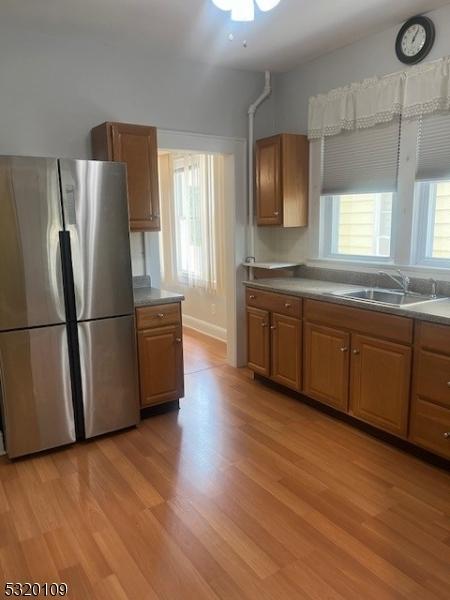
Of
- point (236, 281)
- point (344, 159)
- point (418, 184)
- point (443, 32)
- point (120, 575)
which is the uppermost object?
point (443, 32)

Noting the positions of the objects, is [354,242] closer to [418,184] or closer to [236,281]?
[418,184]

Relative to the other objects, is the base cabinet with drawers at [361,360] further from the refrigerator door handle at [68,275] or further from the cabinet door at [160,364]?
the refrigerator door handle at [68,275]

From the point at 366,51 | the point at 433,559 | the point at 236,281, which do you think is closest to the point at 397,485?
the point at 433,559

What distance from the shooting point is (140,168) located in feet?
10.5

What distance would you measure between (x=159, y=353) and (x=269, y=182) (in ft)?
5.83

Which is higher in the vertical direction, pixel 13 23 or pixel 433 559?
pixel 13 23

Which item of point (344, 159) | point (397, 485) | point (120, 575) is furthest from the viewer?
point (344, 159)

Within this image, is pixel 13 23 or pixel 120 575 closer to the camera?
pixel 120 575

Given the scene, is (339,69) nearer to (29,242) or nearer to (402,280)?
(402,280)

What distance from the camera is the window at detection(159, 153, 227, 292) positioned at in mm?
5102

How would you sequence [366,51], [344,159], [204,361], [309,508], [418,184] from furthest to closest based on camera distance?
[204,361] < [344,159] < [366,51] < [418,184] < [309,508]

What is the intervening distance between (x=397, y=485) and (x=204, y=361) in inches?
97.3

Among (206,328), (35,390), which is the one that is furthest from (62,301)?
(206,328)

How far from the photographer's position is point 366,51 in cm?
327
